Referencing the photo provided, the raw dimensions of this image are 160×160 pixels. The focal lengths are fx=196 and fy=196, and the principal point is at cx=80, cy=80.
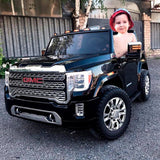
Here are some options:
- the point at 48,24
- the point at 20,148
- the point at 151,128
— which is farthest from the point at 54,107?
the point at 48,24

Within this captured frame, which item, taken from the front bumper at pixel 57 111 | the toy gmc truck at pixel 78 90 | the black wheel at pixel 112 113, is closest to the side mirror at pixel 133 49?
the toy gmc truck at pixel 78 90

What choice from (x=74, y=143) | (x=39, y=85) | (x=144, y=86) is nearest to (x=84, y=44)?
(x=39, y=85)

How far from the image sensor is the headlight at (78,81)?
2.61m

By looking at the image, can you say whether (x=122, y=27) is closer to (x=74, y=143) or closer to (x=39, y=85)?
(x=39, y=85)

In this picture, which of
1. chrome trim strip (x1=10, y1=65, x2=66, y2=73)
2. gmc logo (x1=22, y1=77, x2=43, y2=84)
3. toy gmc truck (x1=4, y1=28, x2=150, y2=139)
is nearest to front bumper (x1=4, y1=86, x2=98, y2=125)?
toy gmc truck (x1=4, y1=28, x2=150, y2=139)

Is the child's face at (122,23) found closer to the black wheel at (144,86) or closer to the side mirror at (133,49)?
the side mirror at (133,49)

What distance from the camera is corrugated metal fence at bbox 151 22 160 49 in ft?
51.7

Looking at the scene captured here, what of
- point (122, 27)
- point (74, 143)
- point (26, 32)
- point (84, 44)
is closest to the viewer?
point (74, 143)

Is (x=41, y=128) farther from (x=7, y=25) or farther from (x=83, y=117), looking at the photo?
(x=7, y=25)

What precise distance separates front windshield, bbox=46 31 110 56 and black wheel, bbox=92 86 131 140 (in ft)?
2.84

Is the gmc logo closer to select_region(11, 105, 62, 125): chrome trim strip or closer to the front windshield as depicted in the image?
select_region(11, 105, 62, 125): chrome trim strip

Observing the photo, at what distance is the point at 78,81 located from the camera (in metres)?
2.63

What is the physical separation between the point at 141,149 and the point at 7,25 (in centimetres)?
856

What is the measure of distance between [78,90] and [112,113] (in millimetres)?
753
